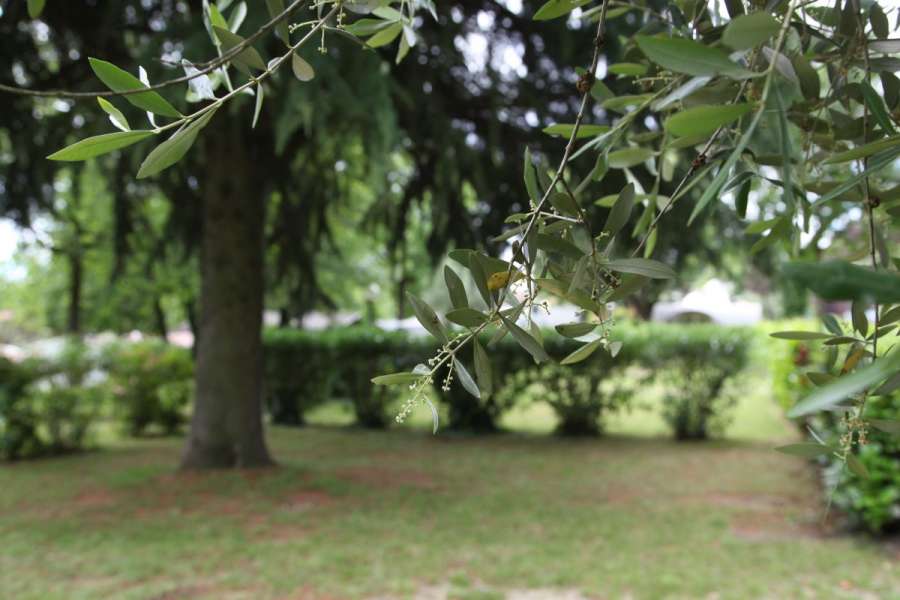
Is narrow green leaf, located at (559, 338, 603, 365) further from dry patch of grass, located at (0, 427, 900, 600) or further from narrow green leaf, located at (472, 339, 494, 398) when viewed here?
dry patch of grass, located at (0, 427, 900, 600)

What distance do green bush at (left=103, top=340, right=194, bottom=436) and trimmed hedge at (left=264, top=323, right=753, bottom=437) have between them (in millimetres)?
1293

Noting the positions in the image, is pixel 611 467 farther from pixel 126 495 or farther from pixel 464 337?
pixel 464 337

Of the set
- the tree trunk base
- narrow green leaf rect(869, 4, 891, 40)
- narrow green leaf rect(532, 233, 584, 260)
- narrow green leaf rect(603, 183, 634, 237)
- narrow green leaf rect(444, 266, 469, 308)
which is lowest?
the tree trunk base

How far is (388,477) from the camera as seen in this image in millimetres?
7031

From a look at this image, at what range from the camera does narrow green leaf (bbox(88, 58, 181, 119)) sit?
66cm

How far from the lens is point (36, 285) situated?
1838 cm

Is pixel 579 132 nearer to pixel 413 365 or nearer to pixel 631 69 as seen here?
pixel 631 69

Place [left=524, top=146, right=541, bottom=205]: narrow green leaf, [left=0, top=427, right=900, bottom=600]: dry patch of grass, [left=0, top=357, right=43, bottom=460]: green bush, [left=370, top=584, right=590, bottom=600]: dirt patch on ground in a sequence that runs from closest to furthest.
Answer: [left=524, top=146, right=541, bottom=205]: narrow green leaf < [left=370, top=584, right=590, bottom=600]: dirt patch on ground < [left=0, top=427, right=900, bottom=600]: dry patch of grass < [left=0, top=357, right=43, bottom=460]: green bush

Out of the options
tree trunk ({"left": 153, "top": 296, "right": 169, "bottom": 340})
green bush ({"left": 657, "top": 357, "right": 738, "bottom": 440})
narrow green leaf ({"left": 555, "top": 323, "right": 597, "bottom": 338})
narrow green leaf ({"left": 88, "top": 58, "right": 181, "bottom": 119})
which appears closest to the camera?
narrow green leaf ({"left": 88, "top": 58, "right": 181, "bottom": 119})

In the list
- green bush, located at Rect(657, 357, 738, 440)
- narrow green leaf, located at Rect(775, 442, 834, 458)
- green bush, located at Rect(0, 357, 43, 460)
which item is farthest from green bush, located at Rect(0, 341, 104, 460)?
narrow green leaf, located at Rect(775, 442, 834, 458)

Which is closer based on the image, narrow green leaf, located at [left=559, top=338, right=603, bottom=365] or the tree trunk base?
narrow green leaf, located at [left=559, top=338, right=603, bottom=365]

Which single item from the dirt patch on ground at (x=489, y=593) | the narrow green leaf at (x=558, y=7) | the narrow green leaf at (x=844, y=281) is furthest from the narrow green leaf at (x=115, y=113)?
the dirt patch on ground at (x=489, y=593)

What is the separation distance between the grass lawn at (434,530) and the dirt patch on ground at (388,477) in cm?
3

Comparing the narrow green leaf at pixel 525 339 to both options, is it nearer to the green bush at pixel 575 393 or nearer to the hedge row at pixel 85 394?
the hedge row at pixel 85 394
